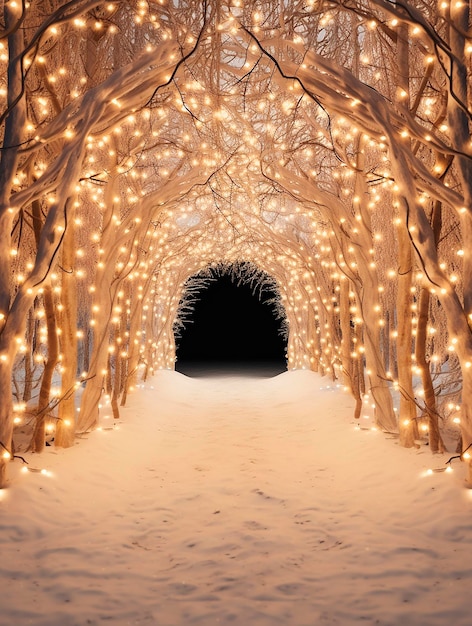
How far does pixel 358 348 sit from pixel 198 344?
2077cm

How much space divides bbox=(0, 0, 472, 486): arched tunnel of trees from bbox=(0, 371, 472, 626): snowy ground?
0.41 metres

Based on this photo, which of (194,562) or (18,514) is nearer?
(194,562)

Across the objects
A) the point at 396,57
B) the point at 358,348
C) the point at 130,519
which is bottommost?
the point at 130,519

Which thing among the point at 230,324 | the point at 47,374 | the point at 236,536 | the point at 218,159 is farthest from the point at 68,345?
the point at 230,324

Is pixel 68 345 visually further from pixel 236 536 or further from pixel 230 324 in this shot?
pixel 230 324

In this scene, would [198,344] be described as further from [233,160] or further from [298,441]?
[298,441]

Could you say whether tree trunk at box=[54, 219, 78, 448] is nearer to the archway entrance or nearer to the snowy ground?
the snowy ground

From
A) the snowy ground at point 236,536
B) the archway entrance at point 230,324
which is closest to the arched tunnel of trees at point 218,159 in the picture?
the snowy ground at point 236,536

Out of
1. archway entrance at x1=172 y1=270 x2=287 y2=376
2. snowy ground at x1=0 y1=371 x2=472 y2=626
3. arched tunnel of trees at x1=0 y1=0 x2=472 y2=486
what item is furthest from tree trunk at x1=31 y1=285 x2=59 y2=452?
archway entrance at x1=172 y1=270 x2=287 y2=376

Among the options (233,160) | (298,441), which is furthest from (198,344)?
(298,441)

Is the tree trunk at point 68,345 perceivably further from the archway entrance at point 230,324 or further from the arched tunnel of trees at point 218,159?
the archway entrance at point 230,324

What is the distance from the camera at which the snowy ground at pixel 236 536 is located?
90.7 inches

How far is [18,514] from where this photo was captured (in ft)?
10.2

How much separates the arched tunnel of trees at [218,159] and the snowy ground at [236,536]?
0.41 meters
